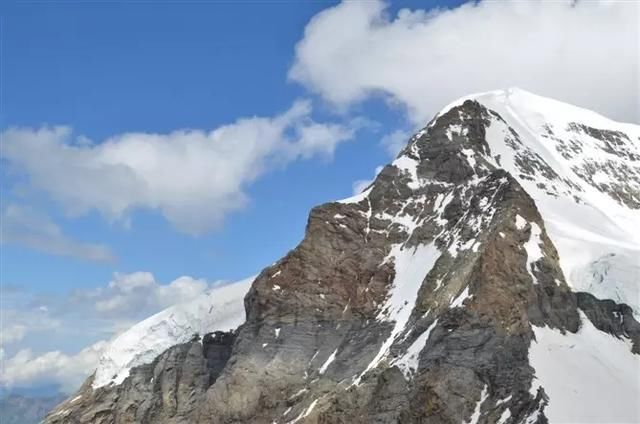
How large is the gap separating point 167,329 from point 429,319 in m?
51.8

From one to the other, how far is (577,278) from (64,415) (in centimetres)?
7171

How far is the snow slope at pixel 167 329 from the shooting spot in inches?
4651

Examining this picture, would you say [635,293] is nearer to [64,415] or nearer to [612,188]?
[612,188]

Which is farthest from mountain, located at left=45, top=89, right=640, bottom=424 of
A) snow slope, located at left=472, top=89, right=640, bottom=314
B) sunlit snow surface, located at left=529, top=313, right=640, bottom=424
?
snow slope, located at left=472, top=89, right=640, bottom=314

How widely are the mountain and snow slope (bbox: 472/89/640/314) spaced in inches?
17.2

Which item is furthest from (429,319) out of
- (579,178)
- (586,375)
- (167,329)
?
(579,178)

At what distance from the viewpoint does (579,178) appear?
147 metres

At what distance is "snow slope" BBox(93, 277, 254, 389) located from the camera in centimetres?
11812

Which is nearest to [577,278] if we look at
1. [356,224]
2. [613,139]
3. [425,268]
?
[425,268]

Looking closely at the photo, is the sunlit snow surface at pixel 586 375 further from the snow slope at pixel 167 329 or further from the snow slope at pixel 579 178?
the snow slope at pixel 167 329

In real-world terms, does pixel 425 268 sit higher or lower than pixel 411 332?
higher

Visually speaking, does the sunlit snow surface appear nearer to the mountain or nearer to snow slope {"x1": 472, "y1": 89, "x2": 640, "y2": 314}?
the mountain

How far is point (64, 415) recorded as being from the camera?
114438 mm

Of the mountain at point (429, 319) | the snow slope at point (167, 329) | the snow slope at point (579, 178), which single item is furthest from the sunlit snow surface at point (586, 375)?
the snow slope at point (167, 329)
